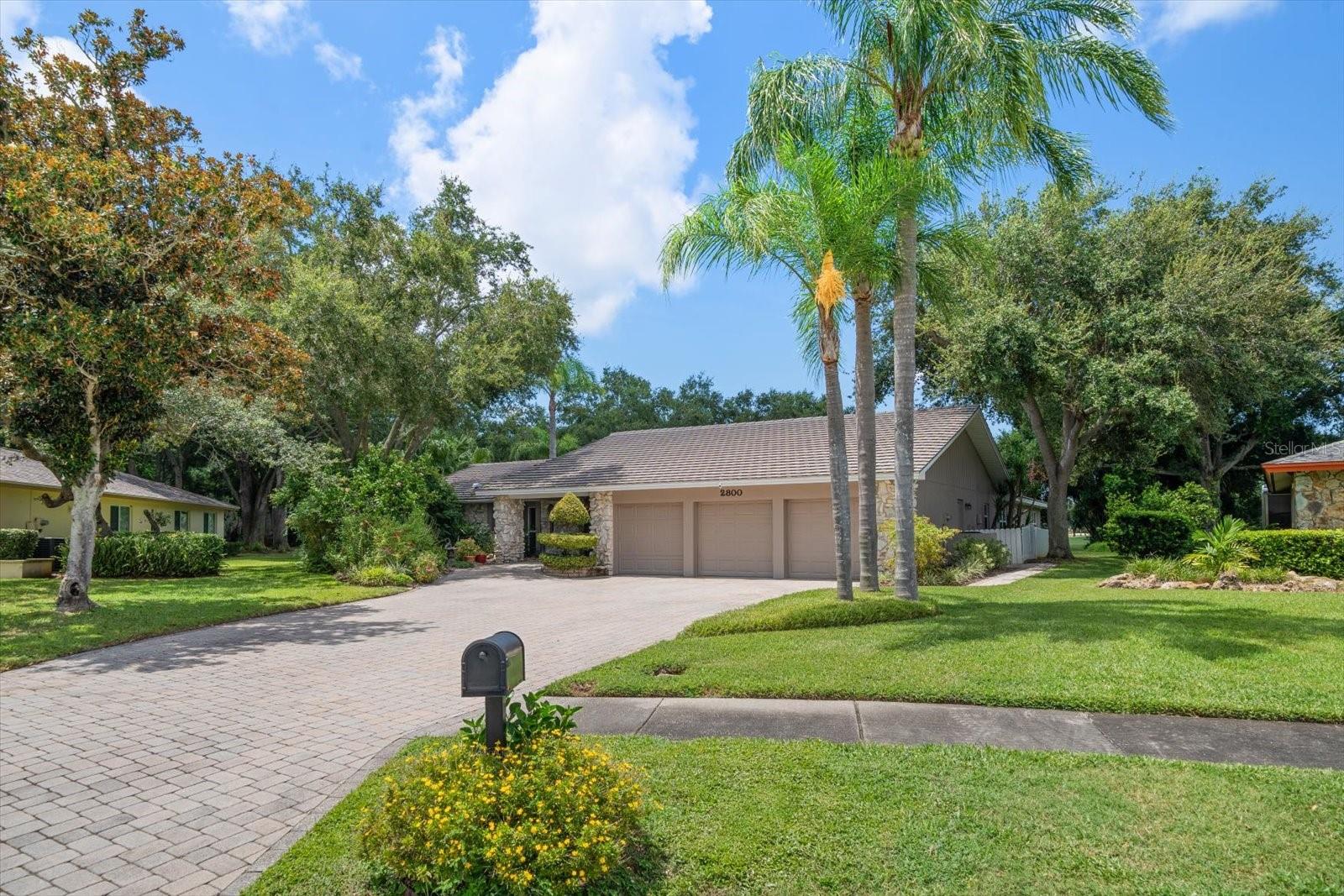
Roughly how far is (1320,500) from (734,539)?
1281 cm

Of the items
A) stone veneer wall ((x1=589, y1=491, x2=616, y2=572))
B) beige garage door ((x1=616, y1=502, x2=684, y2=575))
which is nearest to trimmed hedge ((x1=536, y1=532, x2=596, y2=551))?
stone veneer wall ((x1=589, y1=491, x2=616, y2=572))

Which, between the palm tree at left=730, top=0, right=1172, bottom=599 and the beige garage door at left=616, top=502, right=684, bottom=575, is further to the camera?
the beige garage door at left=616, top=502, right=684, bottom=575

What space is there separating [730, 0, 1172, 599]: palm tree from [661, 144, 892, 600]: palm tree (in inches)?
27.5

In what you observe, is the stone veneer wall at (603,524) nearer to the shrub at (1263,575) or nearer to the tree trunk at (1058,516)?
the tree trunk at (1058,516)

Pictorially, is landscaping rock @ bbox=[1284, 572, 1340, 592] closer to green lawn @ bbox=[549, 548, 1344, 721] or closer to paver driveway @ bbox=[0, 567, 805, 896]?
green lawn @ bbox=[549, 548, 1344, 721]

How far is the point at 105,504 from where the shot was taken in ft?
79.9

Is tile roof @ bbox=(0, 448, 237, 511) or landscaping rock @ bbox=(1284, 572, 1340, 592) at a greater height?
tile roof @ bbox=(0, 448, 237, 511)

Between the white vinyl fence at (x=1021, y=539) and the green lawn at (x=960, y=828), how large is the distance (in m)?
15.5

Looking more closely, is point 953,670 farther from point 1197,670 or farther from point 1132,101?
point 1132,101

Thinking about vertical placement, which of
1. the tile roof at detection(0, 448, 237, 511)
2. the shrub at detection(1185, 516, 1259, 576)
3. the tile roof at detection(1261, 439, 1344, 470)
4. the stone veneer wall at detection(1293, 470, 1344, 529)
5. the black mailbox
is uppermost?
the tile roof at detection(0, 448, 237, 511)

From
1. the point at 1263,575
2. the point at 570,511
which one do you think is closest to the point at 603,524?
the point at 570,511

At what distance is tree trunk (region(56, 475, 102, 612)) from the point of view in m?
12.2

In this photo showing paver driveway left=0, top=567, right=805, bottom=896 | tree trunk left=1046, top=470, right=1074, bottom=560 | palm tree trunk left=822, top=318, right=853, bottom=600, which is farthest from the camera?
tree trunk left=1046, top=470, right=1074, bottom=560

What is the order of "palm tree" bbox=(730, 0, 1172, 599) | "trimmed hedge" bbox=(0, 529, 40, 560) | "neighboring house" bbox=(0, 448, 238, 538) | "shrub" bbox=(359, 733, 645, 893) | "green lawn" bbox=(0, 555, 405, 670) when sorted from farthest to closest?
"neighboring house" bbox=(0, 448, 238, 538)
"trimmed hedge" bbox=(0, 529, 40, 560)
"palm tree" bbox=(730, 0, 1172, 599)
"green lawn" bbox=(0, 555, 405, 670)
"shrub" bbox=(359, 733, 645, 893)
